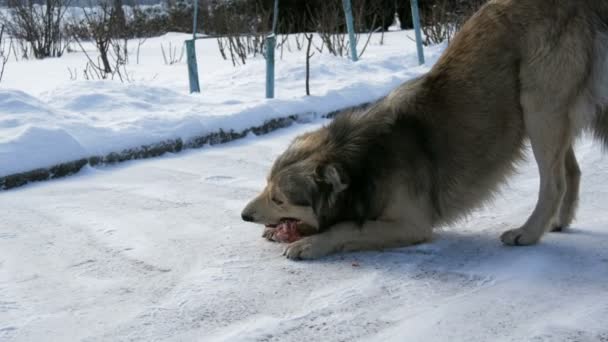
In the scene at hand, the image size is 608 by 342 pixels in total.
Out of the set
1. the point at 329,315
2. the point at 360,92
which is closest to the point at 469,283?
the point at 329,315

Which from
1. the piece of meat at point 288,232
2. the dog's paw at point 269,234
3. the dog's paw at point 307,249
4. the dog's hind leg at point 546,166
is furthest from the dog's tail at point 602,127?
the dog's paw at point 269,234

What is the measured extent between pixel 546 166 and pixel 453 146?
49 centimetres

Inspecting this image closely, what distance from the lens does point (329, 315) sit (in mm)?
3277

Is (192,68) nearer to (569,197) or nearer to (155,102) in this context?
(155,102)

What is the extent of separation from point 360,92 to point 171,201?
Answer: 4.04 m

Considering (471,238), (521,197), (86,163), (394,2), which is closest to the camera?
(471,238)

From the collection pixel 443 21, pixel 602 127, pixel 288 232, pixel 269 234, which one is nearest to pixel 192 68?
pixel 269 234

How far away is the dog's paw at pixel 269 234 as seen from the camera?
4.38m

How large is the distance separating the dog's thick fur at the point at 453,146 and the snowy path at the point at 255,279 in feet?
0.56

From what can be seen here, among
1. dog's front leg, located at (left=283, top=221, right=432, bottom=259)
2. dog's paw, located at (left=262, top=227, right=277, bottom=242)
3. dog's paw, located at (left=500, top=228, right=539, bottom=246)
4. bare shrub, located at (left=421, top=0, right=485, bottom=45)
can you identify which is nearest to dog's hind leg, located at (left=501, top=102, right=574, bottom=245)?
dog's paw, located at (left=500, top=228, right=539, bottom=246)

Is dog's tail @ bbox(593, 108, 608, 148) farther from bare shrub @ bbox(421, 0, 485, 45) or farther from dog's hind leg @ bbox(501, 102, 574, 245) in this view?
bare shrub @ bbox(421, 0, 485, 45)

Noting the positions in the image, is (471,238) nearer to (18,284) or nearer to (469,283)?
(469,283)

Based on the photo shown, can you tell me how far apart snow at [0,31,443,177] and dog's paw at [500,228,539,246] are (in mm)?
3345

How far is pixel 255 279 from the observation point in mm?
3773
